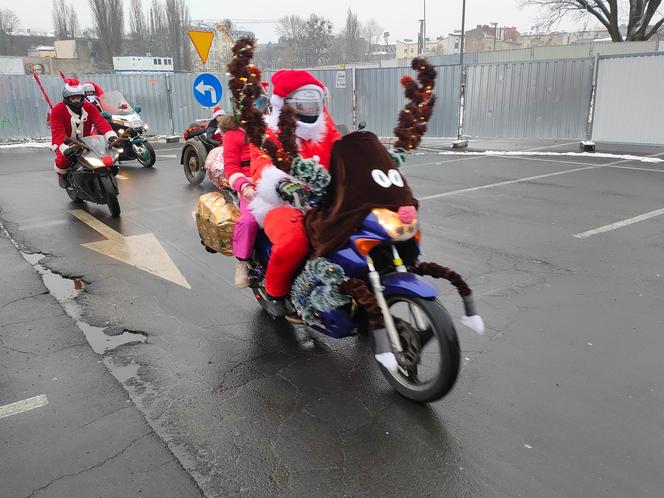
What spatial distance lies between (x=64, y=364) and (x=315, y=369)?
1708 millimetres

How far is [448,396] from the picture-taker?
130 inches

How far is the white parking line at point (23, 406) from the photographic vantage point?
3.18m

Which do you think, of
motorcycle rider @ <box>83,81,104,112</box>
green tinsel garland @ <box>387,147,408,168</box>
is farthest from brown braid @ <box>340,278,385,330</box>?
motorcycle rider @ <box>83,81,104,112</box>

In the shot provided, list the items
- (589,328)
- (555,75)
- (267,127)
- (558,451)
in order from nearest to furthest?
(558,451) < (267,127) < (589,328) < (555,75)

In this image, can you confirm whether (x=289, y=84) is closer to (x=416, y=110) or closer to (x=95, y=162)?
(x=416, y=110)

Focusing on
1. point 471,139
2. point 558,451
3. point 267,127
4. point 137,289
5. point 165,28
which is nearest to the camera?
point 558,451

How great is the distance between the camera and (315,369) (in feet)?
12.0

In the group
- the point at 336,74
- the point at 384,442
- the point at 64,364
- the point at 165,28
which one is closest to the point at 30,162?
the point at 336,74

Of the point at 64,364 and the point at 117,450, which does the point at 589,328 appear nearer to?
the point at 117,450

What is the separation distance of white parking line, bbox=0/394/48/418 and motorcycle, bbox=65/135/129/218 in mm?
4821

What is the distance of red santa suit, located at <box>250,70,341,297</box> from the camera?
138 inches

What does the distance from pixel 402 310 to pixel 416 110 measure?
146 centimetres

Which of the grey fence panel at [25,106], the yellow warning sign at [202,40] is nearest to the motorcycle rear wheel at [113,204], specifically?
the yellow warning sign at [202,40]

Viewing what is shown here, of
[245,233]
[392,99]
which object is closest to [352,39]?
[392,99]
